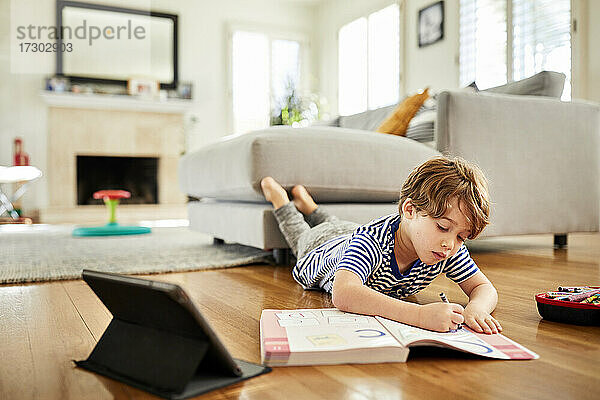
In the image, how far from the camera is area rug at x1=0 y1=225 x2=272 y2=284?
6.78 ft

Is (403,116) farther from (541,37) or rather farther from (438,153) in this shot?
(541,37)

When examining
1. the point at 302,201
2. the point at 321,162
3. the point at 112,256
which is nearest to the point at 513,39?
the point at 321,162

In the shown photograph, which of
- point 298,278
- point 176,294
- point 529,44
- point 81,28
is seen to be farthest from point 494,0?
point 176,294

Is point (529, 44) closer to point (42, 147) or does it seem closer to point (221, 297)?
point (221, 297)

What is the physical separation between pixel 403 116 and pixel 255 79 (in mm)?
4459

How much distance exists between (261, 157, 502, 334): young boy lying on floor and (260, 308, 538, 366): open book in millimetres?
34

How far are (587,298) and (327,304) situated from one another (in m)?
0.59

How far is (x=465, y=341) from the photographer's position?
1.00m

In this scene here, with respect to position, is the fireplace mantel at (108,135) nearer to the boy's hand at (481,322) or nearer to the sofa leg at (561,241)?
the sofa leg at (561,241)

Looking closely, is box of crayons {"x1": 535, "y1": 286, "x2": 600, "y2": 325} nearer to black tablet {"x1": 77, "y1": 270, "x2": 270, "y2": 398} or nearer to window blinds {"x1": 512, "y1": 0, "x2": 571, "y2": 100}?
black tablet {"x1": 77, "y1": 270, "x2": 270, "y2": 398}

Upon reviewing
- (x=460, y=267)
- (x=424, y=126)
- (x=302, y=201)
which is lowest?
(x=460, y=267)

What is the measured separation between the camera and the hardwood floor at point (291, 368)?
0.81m

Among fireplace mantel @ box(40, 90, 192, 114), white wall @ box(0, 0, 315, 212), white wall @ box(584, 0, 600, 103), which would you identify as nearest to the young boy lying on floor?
white wall @ box(584, 0, 600, 103)

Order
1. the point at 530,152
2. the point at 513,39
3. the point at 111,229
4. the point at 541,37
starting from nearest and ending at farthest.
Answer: the point at 530,152 → the point at 111,229 → the point at 541,37 → the point at 513,39
